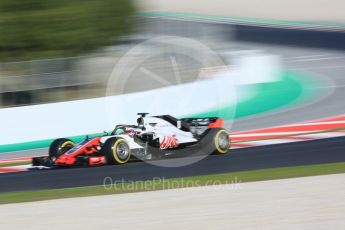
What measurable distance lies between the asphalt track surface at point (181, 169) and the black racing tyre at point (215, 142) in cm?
14

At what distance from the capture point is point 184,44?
18.6m

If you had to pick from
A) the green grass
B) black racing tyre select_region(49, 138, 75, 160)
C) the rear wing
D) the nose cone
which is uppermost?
the rear wing

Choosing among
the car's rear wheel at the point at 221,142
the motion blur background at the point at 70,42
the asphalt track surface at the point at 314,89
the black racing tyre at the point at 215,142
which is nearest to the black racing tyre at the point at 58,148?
the black racing tyre at the point at 215,142

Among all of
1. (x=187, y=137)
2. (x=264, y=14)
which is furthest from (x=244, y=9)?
(x=187, y=137)

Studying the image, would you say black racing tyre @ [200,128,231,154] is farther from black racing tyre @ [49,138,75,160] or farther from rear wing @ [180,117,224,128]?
black racing tyre @ [49,138,75,160]

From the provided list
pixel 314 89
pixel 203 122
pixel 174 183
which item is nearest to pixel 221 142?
pixel 203 122

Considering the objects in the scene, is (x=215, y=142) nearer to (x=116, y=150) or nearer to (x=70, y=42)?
(x=116, y=150)

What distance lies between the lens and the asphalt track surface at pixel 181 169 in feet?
32.7

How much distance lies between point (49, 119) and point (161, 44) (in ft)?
14.7

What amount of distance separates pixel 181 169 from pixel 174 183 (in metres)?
1.16

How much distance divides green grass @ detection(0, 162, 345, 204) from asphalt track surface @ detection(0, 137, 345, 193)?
370 millimetres

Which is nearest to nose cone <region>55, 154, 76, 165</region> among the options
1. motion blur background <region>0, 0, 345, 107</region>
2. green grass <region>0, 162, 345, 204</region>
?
green grass <region>0, 162, 345, 204</region>

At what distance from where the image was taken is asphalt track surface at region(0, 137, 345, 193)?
9.98 meters

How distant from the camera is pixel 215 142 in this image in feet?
37.8
